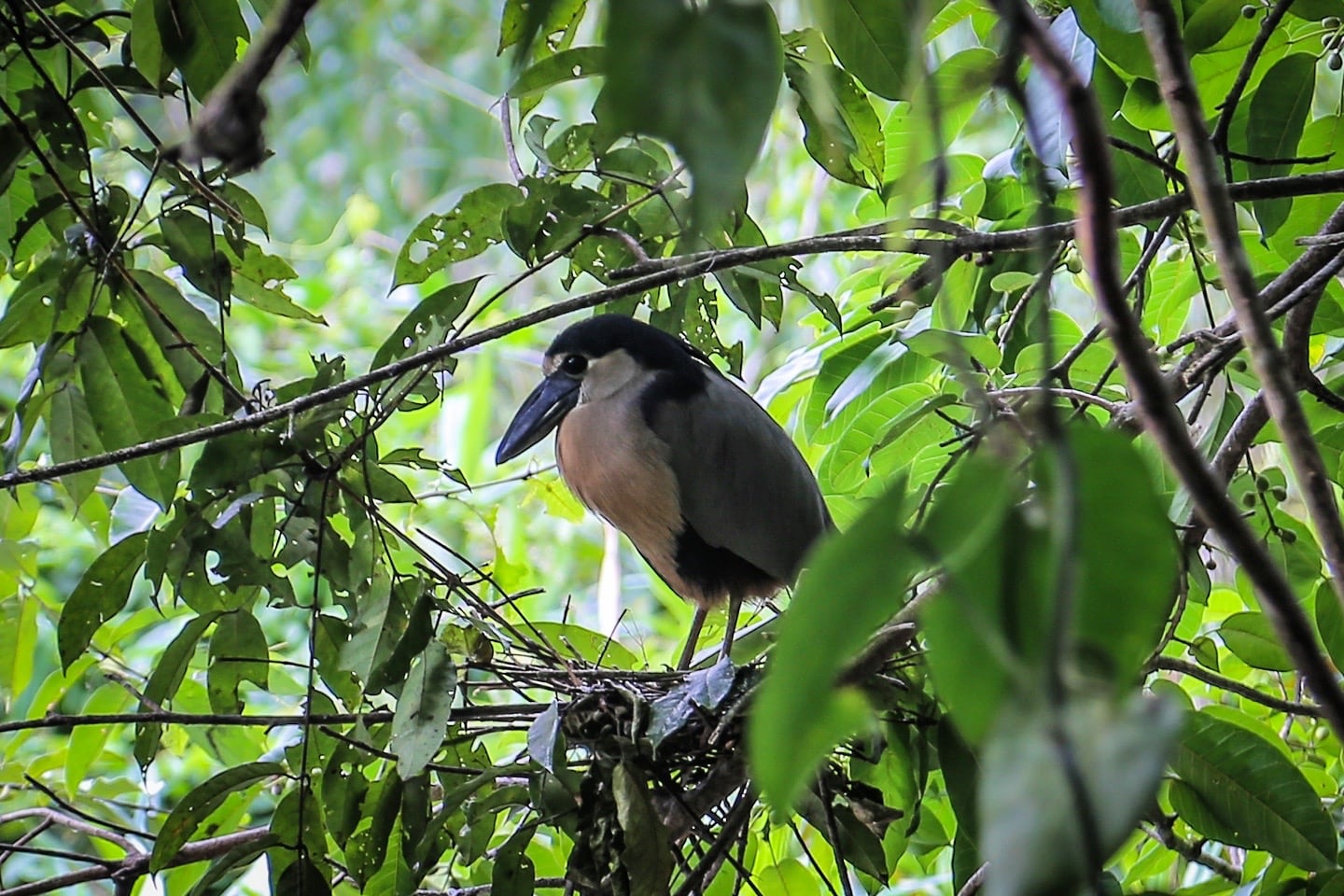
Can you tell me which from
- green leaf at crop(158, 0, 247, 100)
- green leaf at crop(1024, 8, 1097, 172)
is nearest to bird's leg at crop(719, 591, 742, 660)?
green leaf at crop(1024, 8, 1097, 172)

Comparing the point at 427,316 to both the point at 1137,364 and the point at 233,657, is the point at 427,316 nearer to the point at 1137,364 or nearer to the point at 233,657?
the point at 233,657

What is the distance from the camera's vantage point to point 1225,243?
0.37m

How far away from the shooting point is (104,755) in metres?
1.85

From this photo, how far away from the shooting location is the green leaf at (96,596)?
3.61 ft

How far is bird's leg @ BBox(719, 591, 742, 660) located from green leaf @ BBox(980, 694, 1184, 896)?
1.24 metres

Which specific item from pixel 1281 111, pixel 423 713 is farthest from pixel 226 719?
pixel 1281 111

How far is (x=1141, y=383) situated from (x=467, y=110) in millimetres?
5335

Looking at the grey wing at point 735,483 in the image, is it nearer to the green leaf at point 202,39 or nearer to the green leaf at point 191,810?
the green leaf at point 191,810

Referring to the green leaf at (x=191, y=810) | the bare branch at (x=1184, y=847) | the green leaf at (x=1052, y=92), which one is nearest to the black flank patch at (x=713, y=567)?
the bare branch at (x=1184, y=847)

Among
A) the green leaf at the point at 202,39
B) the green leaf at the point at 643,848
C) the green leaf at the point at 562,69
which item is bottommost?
the green leaf at the point at 643,848

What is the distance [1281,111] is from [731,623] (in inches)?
40.6

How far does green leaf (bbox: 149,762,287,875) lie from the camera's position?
1.10m

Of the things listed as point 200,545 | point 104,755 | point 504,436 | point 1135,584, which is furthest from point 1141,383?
point 104,755

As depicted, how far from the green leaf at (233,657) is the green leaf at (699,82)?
965 millimetres
